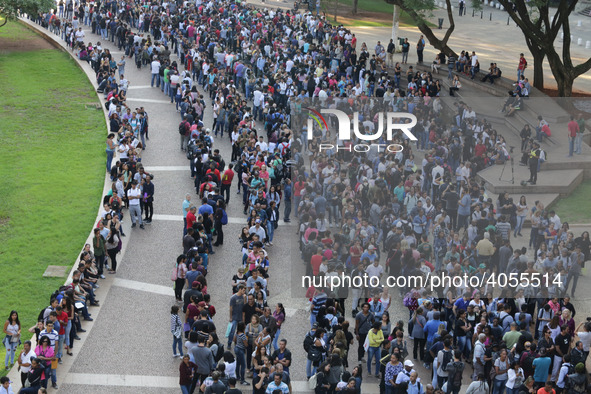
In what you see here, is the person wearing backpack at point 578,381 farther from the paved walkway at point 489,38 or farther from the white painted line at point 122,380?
the paved walkway at point 489,38

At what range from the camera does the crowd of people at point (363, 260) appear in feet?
54.7

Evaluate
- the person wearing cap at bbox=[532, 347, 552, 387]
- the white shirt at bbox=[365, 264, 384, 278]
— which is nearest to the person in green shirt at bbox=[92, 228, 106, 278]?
the white shirt at bbox=[365, 264, 384, 278]

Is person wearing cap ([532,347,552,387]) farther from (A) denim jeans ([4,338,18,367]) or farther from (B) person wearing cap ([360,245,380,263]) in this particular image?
(A) denim jeans ([4,338,18,367])

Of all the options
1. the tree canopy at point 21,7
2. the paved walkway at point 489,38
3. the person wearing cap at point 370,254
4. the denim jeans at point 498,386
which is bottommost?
the denim jeans at point 498,386

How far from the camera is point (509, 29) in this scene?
57.4 m

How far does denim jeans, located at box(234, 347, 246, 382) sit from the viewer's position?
1722 centimetres

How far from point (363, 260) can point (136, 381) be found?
217 inches

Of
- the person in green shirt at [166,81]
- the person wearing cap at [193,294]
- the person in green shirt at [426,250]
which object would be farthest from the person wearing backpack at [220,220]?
the person in green shirt at [166,81]

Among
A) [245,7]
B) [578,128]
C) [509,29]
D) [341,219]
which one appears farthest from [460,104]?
[509,29]

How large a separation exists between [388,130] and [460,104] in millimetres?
7528

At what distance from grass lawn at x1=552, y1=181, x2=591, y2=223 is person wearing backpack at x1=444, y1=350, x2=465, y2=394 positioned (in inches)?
216

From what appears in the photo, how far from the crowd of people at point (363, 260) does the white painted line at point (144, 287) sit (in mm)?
500

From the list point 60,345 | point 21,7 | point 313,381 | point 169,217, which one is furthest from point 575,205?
point 21,7

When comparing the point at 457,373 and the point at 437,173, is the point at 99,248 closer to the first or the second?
the point at 437,173
